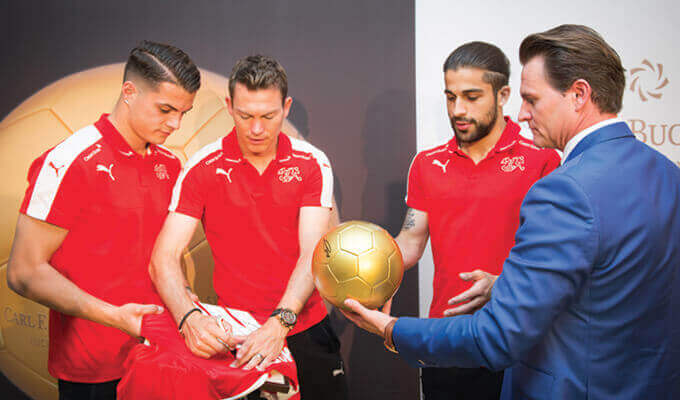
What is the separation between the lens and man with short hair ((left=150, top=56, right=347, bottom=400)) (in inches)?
76.9

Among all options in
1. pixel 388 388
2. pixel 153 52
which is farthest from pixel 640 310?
pixel 153 52

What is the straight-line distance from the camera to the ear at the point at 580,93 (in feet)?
3.91

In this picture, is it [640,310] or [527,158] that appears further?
[527,158]

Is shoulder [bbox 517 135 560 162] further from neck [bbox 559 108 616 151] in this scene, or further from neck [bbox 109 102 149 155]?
neck [bbox 109 102 149 155]

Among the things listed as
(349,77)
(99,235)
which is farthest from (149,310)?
(349,77)

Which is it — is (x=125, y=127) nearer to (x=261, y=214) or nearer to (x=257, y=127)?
(x=257, y=127)

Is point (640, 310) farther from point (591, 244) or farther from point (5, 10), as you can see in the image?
point (5, 10)

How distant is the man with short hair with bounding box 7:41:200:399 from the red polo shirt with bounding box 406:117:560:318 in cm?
135

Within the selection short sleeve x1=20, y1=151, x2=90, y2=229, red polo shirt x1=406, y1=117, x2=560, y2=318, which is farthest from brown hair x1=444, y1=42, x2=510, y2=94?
short sleeve x1=20, y1=151, x2=90, y2=229

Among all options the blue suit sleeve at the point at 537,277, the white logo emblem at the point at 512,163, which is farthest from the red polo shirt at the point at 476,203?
the blue suit sleeve at the point at 537,277

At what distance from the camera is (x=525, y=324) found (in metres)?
1.02

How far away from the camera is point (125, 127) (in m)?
2.01

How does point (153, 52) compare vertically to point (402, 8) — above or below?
below

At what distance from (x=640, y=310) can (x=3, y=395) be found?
3740mm
